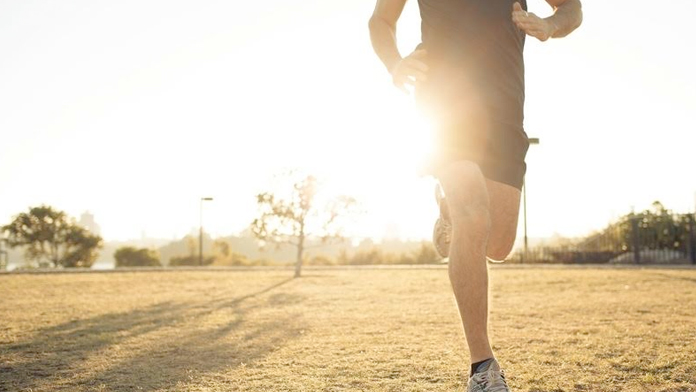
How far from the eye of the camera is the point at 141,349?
4.89 meters

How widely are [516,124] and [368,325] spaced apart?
3740 millimetres

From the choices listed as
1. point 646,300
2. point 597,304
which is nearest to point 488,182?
point 597,304

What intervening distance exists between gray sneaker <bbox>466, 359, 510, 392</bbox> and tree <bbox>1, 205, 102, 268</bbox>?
37483mm

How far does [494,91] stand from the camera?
2.74 m

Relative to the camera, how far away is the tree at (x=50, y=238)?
36.3m

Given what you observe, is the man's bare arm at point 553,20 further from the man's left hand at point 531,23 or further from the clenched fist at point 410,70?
the clenched fist at point 410,70

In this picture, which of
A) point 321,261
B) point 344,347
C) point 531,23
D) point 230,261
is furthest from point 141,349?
point 230,261

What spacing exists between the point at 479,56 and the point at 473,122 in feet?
0.94

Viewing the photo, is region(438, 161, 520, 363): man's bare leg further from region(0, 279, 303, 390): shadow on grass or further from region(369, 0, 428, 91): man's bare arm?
region(0, 279, 303, 390): shadow on grass

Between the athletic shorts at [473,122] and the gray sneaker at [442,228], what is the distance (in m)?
0.21

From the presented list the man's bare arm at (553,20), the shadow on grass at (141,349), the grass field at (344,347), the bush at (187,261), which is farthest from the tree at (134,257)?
the man's bare arm at (553,20)

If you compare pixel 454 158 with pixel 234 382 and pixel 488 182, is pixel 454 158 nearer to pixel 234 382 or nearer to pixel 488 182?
pixel 488 182

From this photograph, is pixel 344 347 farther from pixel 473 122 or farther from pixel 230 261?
pixel 230 261

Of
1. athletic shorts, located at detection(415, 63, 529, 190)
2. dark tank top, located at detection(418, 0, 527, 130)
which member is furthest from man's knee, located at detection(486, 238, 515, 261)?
dark tank top, located at detection(418, 0, 527, 130)
